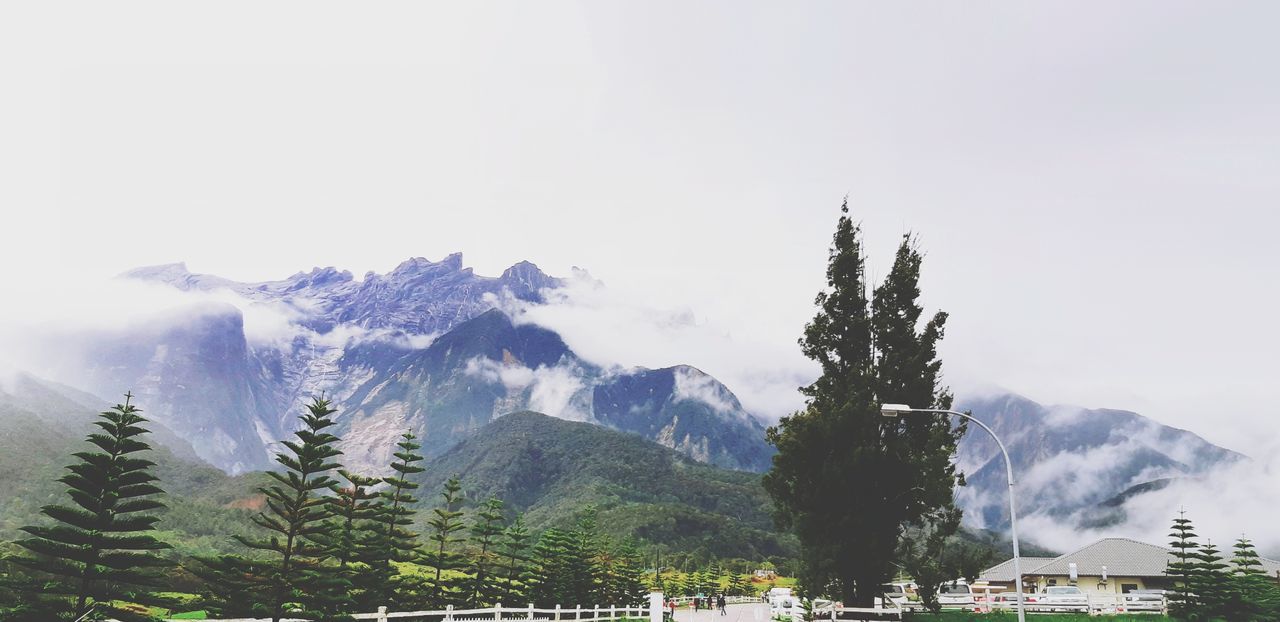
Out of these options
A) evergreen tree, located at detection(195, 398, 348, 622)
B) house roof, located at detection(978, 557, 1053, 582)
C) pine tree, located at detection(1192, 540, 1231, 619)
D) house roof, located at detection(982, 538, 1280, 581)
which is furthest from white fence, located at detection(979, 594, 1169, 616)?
house roof, located at detection(978, 557, 1053, 582)

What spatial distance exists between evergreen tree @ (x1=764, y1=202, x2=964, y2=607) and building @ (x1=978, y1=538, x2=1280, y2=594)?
122 ft

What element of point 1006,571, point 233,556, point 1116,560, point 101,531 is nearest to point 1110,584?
point 1116,560

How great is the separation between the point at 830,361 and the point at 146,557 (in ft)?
60.3

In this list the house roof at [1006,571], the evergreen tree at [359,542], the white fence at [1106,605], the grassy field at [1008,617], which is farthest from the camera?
the house roof at [1006,571]

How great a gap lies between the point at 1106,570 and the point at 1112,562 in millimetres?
3691

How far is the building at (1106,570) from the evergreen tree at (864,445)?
37.1 meters

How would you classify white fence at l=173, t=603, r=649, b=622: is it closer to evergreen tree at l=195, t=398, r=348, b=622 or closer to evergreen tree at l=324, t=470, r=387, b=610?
evergreen tree at l=324, t=470, r=387, b=610

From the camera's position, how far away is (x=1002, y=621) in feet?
70.6

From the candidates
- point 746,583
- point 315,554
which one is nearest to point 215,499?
point 746,583

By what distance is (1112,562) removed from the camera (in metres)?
57.6

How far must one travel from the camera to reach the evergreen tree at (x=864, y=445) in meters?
20.5

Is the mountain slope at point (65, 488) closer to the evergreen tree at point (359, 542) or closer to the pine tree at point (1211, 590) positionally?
the evergreen tree at point (359, 542)

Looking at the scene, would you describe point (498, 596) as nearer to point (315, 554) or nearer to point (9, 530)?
point (315, 554)

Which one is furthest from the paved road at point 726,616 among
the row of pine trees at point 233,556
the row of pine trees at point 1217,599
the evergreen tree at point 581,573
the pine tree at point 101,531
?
the pine tree at point 101,531
